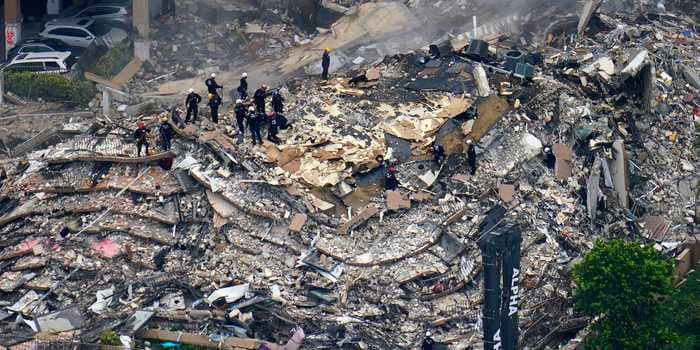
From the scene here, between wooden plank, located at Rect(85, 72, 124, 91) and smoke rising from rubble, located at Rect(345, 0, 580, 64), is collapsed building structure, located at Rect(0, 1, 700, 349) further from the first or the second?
smoke rising from rubble, located at Rect(345, 0, 580, 64)

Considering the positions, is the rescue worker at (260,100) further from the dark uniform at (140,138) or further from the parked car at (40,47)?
the parked car at (40,47)

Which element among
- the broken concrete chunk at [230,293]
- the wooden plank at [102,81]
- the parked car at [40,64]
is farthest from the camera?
the parked car at [40,64]

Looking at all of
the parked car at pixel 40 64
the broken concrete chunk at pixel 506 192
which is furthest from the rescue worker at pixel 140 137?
the broken concrete chunk at pixel 506 192

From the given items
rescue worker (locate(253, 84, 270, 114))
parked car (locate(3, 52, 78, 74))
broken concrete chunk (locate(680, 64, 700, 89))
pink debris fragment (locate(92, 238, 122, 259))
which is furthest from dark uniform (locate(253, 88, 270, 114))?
broken concrete chunk (locate(680, 64, 700, 89))

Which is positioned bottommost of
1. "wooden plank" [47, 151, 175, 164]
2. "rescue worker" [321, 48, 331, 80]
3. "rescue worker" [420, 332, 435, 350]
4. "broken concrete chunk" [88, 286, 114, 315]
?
"broken concrete chunk" [88, 286, 114, 315]

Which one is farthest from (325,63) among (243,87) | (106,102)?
(106,102)

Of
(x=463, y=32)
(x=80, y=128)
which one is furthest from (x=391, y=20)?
(x=80, y=128)
